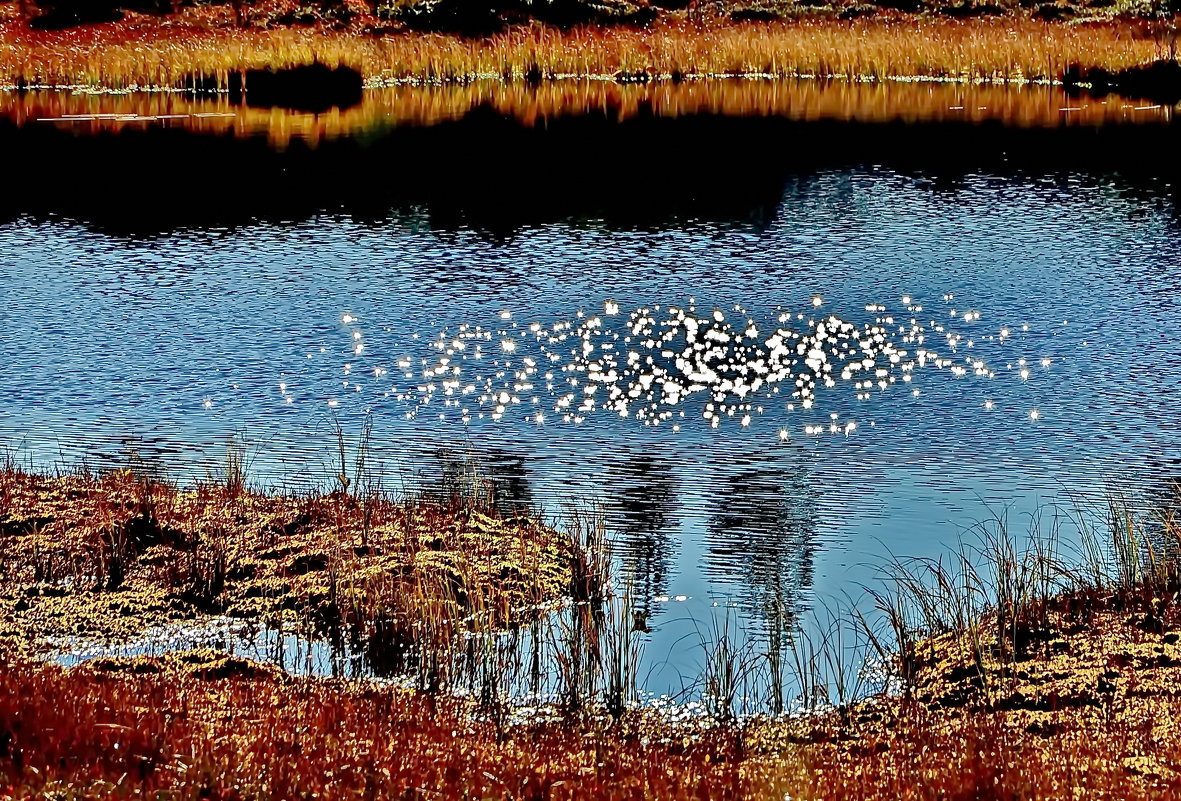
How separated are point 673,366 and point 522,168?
68.6ft

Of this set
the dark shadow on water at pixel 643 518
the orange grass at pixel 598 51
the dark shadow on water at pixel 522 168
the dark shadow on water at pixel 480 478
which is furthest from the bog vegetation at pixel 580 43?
the dark shadow on water at pixel 480 478

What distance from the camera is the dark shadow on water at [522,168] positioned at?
1491 inches

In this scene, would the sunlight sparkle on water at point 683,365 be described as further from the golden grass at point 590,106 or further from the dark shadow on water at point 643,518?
the golden grass at point 590,106

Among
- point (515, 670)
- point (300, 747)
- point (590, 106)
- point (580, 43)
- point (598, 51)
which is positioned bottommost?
point (515, 670)

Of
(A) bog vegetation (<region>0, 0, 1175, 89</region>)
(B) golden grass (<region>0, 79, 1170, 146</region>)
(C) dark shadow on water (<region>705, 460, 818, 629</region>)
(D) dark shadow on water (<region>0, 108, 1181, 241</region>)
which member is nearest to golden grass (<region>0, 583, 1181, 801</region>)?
(C) dark shadow on water (<region>705, 460, 818, 629</region>)

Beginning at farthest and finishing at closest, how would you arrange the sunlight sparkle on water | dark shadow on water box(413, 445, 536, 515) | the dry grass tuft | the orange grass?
the orange grass → the sunlight sparkle on water → dark shadow on water box(413, 445, 536, 515) → the dry grass tuft

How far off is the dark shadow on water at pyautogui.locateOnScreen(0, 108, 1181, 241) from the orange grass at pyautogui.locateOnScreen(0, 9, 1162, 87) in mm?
13627

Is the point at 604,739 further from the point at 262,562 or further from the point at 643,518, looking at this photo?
the point at 643,518

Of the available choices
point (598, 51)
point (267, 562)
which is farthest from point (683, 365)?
point (598, 51)

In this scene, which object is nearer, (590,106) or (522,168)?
(522,168)

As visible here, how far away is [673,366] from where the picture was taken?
23.9 metres

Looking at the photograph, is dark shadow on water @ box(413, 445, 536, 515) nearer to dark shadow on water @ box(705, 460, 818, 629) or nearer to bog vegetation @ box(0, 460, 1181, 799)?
bog vegetation @ box(0, 460, 1181, 799)

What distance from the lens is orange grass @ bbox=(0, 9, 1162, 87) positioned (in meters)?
63.4

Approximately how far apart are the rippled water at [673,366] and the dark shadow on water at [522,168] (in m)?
1.30
